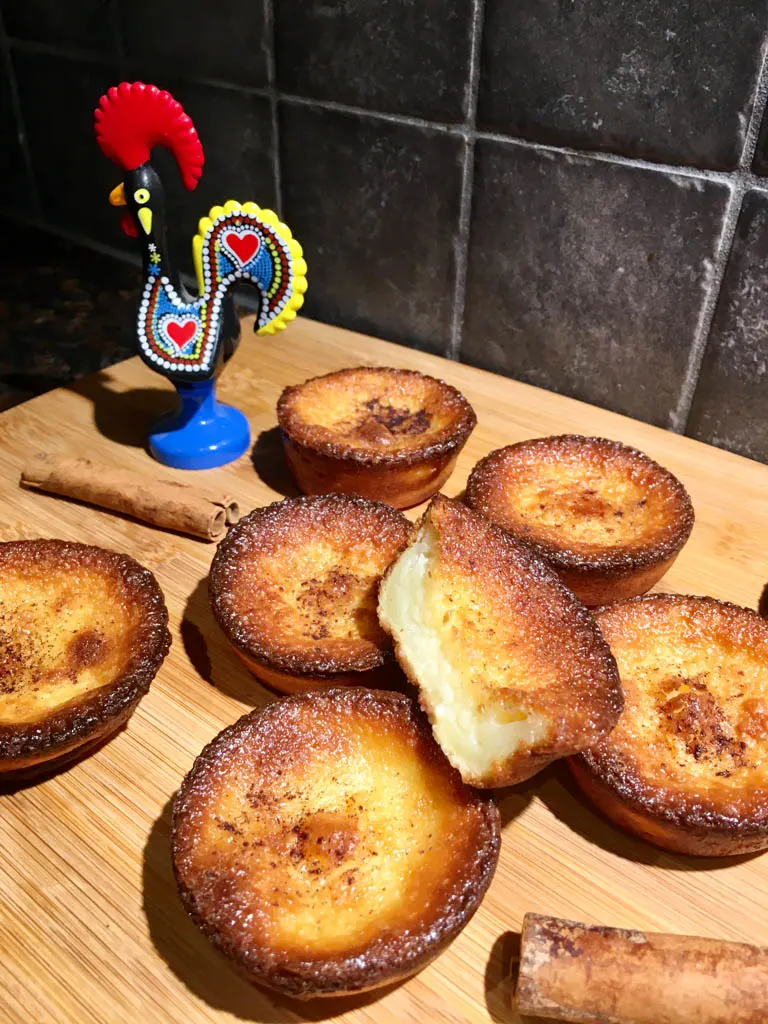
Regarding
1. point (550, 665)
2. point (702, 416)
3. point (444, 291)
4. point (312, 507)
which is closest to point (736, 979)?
point (550, 665)

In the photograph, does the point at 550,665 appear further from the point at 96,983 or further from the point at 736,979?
the point at 96,983

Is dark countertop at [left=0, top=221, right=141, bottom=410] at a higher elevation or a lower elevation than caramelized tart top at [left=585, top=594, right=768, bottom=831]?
lower

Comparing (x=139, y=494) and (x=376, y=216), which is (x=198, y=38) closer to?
(x=376, y=216)

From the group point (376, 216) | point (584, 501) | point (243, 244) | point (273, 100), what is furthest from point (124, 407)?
point (584, 501)

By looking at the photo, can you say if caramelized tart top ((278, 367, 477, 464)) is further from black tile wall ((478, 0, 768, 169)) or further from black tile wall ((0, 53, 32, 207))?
black tile wall ((0, 53, 32, 207))

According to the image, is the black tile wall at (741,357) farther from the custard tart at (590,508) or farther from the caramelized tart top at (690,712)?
the caramelized tart top at (690,712)

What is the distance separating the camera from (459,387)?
2332mm

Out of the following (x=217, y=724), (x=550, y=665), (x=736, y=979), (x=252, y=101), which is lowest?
(x=217, y=724)

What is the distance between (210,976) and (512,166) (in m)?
1.85

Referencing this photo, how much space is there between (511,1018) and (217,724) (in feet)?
2.16

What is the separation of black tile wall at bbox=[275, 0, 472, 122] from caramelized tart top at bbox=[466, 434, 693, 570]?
922mm

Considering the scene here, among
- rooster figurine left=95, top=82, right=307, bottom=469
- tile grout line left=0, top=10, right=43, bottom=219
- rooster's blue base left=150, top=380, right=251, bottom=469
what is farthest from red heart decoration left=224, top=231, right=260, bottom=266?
tile grout line left=0, top=10, right=43, bottom=219

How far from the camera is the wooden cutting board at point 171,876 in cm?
111

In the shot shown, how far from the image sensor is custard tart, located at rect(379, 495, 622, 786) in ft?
3.73
